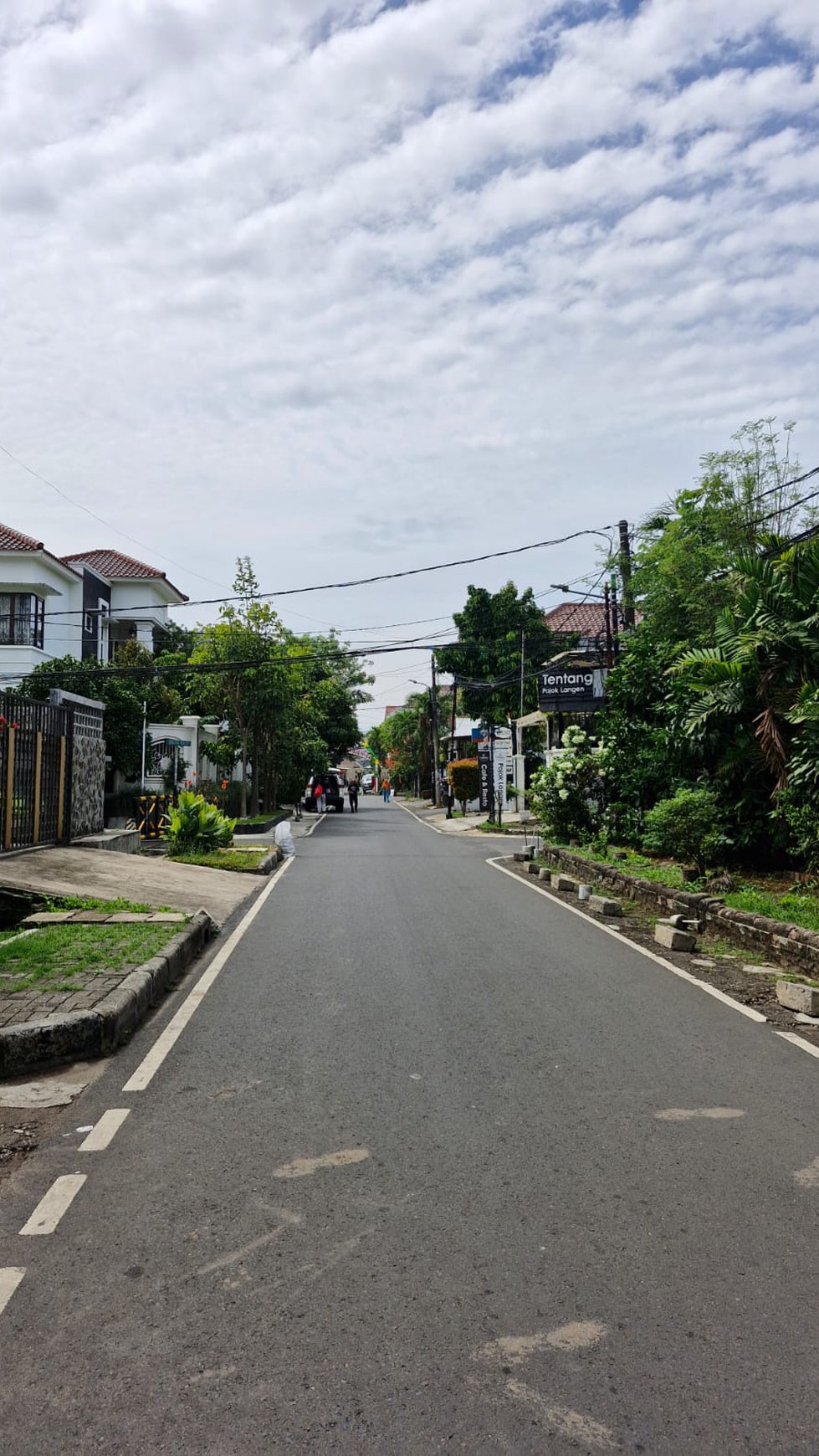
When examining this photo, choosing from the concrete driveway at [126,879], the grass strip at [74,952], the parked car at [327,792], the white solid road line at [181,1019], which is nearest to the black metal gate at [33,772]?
the concrete driveway at [126,879]

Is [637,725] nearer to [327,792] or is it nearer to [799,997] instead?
[799,997]

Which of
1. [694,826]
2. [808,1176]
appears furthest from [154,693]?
[808,1176]

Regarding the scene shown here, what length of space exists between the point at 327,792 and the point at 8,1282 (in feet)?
189

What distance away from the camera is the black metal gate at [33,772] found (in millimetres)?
16156

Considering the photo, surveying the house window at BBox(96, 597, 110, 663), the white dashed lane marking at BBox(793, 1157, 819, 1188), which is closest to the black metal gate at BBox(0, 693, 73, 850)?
the white dashed lane marking at BBox(793, 1157, 819, 1188)

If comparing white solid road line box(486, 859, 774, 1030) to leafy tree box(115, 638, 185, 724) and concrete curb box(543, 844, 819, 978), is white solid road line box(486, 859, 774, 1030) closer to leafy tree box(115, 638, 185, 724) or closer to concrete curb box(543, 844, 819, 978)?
concrete curb box(543, 844, 819, 978)

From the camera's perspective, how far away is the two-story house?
39312 mm

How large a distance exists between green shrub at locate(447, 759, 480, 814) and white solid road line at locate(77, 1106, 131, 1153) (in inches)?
1851

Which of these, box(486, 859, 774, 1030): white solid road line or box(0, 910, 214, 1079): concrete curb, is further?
box(486, 859, 774, 1030): white solid road line

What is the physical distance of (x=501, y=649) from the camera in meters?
54.5

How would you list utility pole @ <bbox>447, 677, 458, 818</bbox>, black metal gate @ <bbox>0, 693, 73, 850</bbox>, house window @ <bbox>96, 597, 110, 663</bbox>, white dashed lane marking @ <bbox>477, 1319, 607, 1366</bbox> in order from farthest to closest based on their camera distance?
utility pole @ <bbox>447, 677, 458, 818</bbox>
house window @ <bbox>96, 597, 110, 663</bbox>
black metal gate @ <bbox>0, 693, 73, 850</bbox>
white dashed lane marking @ <bbox>477, 1319, 607, 1366</bbox>

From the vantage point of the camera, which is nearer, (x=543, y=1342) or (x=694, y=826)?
(x=543, y=1342)

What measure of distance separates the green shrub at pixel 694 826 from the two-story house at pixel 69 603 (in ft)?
71.0

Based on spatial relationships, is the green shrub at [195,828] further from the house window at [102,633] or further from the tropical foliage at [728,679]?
the house window at [102,633]
